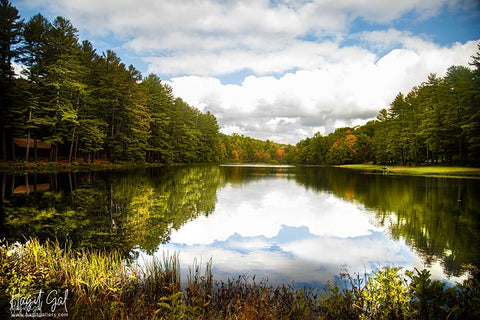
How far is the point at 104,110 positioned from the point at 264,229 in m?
43.1

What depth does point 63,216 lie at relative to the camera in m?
11.2

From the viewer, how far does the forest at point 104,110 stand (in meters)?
30.8

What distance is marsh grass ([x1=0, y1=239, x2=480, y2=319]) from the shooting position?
12.3ft

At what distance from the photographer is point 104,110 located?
44844mm

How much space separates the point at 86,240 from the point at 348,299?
7946mm

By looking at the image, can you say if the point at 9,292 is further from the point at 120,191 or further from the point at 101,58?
the point at 101,58

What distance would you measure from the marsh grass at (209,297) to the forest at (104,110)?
106 feet

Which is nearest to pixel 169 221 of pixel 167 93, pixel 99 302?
pixel 99 302

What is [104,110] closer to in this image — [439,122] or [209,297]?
[209,297]

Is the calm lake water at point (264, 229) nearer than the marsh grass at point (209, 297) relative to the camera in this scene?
No

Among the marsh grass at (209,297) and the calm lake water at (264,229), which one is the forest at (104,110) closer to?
the calm lake water at (264,229)

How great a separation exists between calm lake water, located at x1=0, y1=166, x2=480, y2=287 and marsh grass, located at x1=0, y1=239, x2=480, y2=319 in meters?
1.55

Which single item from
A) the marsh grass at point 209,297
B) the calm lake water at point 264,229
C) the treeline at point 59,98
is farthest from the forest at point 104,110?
the marsh grass at point 209,297

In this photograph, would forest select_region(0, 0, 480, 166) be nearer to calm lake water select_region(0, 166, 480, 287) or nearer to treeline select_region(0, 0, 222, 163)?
treeline select_region(0, 0, 222, 163)
